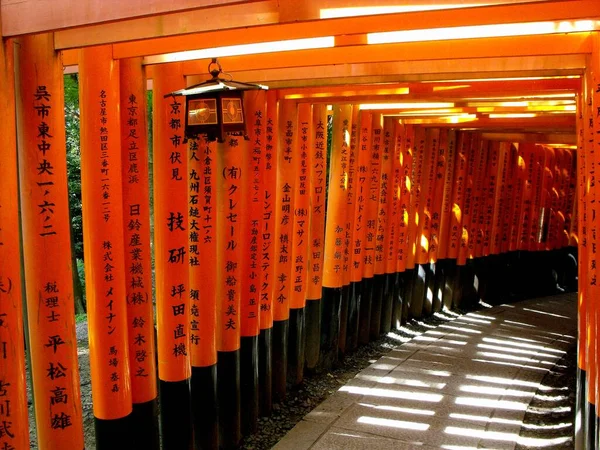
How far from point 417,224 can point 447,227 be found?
1.38 metres

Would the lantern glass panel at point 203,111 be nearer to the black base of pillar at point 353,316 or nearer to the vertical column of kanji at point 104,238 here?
the vertical column of kanji at point 104,238


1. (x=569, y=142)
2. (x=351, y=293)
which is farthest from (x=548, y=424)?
(x=569, y=142)

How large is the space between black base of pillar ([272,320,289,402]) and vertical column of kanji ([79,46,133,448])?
10.4 feet

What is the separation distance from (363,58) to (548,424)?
5.60 metres

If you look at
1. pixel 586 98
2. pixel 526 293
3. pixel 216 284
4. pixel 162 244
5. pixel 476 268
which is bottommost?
pixel 526 293

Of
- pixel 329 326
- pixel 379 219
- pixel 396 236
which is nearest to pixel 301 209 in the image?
pixel 329 326

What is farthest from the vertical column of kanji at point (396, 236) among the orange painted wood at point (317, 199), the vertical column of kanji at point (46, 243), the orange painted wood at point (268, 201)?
the vertical column of kanji at point (46, 243)

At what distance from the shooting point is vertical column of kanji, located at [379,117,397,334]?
35.4 ft

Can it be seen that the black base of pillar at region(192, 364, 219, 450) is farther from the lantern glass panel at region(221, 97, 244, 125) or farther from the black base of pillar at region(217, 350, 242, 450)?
the lantern glass panel at region(221, 97, 244, 125)

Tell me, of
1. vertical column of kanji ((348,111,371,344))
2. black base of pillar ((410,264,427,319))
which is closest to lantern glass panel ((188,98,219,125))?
vertical column of kanji ((348,111,371,344))

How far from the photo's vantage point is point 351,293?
33.9ft

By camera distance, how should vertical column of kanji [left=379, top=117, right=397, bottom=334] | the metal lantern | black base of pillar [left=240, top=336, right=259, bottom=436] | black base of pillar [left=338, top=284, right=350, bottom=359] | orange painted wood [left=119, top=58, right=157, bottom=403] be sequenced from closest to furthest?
the metal lantern → orange painted wood [left=119, top=58, right=157, bottom=403] → black base of pillar [left=240, top=336, right=259, bottom=436] → black base of pillar [left=338, top=284, right=350, bottom=359] → vertical column of kanji [left=379, top=117, right=397, bottom=334]

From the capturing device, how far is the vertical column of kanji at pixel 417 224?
39.6 feet

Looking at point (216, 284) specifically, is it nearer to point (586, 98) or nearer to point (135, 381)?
point (135, 381)
